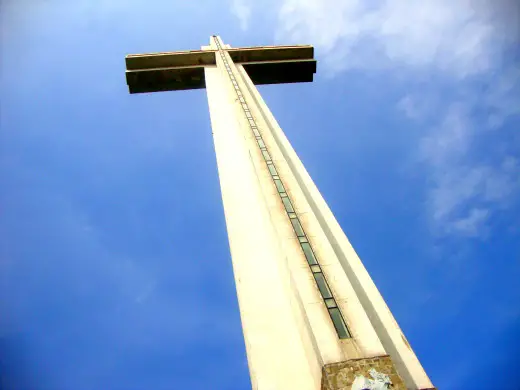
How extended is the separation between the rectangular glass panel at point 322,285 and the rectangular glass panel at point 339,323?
22 cm

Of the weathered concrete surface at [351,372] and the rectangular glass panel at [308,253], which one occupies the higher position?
the rectangular glass panel at [308,253]

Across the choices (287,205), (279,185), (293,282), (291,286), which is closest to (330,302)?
(293,282)

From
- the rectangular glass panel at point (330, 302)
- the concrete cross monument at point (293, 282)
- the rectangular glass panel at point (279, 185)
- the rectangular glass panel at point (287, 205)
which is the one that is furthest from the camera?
the rectangular glass panel at point (279, 185)

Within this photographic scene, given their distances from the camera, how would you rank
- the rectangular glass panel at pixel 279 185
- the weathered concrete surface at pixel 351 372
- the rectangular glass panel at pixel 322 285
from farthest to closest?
the rectangular glass panel at pixel 279 185
the rectangular glass panel at pixel 322 285
the weathered concrete surface at pixel 351 372

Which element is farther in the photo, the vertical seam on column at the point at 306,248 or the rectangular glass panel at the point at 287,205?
the rectangular glass panel at the point at 287,205

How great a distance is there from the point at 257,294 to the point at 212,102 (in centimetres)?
775

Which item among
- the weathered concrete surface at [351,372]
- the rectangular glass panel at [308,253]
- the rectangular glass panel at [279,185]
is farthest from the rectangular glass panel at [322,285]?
the rectangular glass panel at [279,185]

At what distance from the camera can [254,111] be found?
9.88 m

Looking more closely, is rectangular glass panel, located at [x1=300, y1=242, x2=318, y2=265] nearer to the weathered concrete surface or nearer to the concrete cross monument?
the concrete cross monument

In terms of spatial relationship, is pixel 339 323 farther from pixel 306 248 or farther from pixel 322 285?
pixel 306 248

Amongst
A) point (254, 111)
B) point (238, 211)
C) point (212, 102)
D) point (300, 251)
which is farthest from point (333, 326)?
point (212, 102)

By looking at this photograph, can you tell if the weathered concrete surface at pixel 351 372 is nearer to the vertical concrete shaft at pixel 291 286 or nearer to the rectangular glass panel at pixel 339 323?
the vertical concrete shaft at pixel 291 286

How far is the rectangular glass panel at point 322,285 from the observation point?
4621 millimetres

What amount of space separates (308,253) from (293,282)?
0.55 m
